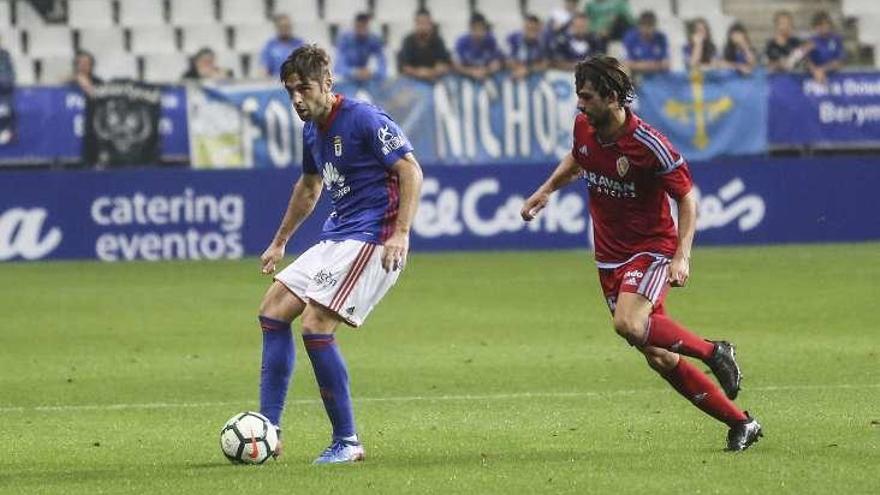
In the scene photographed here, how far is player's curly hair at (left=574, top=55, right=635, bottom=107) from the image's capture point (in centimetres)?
838

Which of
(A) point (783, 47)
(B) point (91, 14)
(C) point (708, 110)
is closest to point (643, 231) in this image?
(C) point (708, 110)

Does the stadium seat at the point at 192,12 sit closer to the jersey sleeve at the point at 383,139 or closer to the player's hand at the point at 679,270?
the jersey sleeve at the point at 383,139

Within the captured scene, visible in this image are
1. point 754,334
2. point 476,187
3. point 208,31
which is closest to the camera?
point 754,334

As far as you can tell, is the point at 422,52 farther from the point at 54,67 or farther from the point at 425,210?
the point at 54,67

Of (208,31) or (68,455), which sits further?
(208,31)

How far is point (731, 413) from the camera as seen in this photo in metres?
8.59

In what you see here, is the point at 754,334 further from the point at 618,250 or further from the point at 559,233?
the point at 559,233

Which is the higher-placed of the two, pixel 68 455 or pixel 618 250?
pixel 618 250

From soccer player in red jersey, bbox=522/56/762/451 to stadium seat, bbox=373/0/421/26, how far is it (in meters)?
18.4

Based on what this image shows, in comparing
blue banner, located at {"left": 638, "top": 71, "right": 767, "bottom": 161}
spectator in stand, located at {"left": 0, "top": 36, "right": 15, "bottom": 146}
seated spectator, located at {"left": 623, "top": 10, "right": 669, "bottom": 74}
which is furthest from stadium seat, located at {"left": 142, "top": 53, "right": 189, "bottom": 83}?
blue banner, located at {"left": 638, "top": 71, "right": 767, "bottom": 161}

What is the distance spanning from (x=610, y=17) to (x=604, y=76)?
16.3 m

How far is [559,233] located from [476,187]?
117cm

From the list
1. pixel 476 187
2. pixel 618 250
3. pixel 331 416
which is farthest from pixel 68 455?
pixel 476 187

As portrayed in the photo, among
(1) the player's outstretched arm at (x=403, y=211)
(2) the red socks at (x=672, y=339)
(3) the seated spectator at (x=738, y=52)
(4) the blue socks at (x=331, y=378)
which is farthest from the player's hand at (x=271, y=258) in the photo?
(3) the seated spectator at (x=738, y=52)
